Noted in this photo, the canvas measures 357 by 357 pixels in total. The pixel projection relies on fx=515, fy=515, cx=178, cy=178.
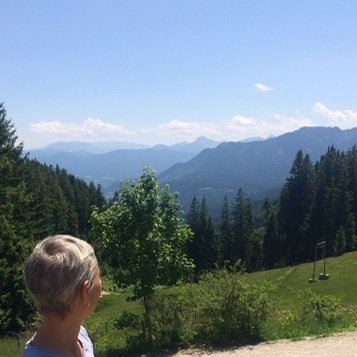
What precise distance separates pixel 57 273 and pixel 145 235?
36.0 ft

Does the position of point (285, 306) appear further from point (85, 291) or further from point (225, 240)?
point (225, 240)

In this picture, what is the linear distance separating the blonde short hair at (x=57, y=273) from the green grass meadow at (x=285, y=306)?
39.3 ft

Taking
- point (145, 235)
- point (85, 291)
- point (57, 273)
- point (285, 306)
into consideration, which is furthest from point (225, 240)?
point (57, 273)

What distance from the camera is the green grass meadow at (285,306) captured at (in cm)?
1404

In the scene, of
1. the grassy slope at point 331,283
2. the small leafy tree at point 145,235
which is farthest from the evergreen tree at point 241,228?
the small leafy tree at point 145,235

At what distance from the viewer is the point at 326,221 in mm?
90062

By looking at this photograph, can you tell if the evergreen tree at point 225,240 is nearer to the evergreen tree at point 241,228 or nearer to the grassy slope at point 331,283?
the evergreen tree at point 241,228

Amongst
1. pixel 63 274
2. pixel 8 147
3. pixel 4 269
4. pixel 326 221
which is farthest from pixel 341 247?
pixel 63 274

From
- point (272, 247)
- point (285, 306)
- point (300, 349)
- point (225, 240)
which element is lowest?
point (272, 247)

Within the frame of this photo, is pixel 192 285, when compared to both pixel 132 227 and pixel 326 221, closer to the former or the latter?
pixel 132 227

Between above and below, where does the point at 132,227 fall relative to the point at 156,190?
below

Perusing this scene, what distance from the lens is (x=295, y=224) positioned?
96.8m

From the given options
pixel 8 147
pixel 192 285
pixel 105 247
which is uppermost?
pixel 8 147

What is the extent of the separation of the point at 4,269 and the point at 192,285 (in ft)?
63.1
